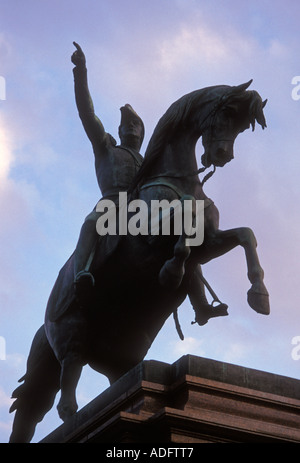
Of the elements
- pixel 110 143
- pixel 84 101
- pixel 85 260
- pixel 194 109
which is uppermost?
pixel 84 101

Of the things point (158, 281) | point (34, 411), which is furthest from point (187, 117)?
point (34, 411)

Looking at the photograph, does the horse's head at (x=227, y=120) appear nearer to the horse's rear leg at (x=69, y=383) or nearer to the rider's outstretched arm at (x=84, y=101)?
the rider's outstretched arm at (x=84, y=101)

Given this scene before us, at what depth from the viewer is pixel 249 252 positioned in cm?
924

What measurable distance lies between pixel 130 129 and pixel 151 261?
271 centimetres

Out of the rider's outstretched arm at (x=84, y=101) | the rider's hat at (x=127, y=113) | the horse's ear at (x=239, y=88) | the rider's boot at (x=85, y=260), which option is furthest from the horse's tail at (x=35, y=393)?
the horse's ear at (x=239, y=88)

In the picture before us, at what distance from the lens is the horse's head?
32.1ft

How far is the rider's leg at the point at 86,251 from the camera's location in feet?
Answer: 31.9

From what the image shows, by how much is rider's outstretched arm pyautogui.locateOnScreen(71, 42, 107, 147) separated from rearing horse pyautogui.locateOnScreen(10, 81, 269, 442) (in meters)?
1.32

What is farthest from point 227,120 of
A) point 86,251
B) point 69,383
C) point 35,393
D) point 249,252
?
point 35,393

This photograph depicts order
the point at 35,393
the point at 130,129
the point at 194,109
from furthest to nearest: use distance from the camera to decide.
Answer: the point at 130,129 → the point at 35,393 → the point at 194,109

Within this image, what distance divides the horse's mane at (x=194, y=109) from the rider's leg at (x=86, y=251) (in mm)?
636

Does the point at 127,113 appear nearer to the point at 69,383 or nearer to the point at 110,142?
the point at 110,142
